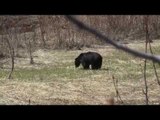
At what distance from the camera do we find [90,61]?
541 inches

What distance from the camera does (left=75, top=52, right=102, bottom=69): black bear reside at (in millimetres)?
13641

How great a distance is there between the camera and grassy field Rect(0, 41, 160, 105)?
1010 centimetres

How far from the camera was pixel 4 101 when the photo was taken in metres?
9.67

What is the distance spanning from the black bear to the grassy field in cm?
17

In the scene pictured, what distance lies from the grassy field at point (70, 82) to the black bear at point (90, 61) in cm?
17

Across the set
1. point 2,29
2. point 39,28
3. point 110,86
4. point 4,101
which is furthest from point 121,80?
point 39,28

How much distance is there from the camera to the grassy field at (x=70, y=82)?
33.1 ft

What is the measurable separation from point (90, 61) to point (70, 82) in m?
1.81

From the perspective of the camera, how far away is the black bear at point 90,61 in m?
13.6

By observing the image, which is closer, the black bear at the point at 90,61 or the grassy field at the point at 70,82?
the grassy field at the point at 70,82

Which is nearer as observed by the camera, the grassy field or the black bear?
the grassy field
